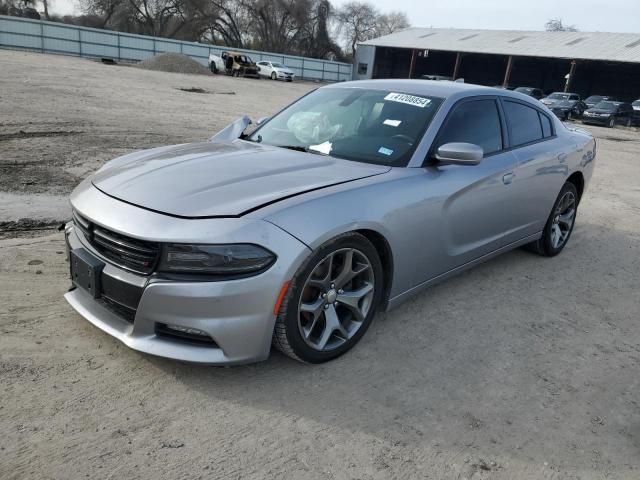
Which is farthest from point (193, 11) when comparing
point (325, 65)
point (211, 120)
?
point (211, 120)

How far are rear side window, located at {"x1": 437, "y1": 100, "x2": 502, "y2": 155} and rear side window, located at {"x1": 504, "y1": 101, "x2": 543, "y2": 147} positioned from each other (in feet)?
0.69

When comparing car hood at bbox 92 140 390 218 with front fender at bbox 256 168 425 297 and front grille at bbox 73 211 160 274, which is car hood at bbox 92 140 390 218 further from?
front grille at bbox 73 211 160 274

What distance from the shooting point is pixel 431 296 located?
4.20 meters

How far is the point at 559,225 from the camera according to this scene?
5.49 meters

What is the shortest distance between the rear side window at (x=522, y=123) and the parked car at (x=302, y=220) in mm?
28

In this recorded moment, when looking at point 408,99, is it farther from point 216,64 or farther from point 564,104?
point 216,64

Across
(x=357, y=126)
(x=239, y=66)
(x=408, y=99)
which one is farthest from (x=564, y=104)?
(x=357, y=126)

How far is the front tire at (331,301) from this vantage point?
281cm

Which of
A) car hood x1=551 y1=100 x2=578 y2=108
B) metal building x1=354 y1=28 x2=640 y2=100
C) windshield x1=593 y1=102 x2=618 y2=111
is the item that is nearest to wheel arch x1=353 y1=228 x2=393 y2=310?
windshield x1=593 y1=102 x2=618 y2=111

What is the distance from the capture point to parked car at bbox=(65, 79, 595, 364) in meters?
2.62

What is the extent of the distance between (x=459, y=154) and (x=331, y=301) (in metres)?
1.30

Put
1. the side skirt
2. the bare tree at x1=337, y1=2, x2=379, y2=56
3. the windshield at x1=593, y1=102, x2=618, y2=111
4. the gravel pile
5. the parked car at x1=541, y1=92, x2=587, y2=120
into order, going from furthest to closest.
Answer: the bare tree at x1=337, y1=2, x2=379, y2=56, the gravel pile, the parked car at x1=541, y1=92, x2=587, y2=120, the windshield at x1=593, y1=102, x2=618, y2=111, the side skirt

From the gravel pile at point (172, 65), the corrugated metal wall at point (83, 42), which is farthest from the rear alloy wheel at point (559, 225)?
the corrugated metal wall at point (83, 42)

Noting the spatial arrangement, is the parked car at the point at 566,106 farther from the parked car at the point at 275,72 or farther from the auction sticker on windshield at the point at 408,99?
the auction sticker on windshield at the point at 408,99
